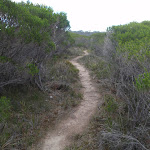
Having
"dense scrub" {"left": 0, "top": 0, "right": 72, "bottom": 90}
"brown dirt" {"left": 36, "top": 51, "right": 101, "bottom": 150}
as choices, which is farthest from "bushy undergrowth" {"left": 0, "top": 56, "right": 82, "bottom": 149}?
"dense scrub" {"left": 0, "top": 0, "right": 72, "bottom": 90}

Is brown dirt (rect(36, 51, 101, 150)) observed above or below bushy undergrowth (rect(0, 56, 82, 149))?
below

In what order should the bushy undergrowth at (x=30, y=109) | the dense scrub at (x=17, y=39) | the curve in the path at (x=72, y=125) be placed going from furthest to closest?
the dense scrub at (x=17, y=39) < the curve in the path at (x=72, y=125) < the bushy undergrowth at (x=30, y=109)

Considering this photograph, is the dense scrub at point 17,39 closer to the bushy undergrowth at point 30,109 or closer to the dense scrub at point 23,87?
the dense scrub at point 23,87

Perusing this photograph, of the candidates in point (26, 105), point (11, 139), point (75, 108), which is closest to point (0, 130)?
point (11, 139)

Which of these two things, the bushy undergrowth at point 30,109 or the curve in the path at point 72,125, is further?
the curve in the path at point 72,125

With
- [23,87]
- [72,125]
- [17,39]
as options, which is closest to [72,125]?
[72,125]

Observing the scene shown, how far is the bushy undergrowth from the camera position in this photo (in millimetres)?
3371

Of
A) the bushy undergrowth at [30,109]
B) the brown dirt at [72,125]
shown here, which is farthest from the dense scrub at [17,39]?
the brown dirt at [72,125]

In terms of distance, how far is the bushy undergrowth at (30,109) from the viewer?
3.37 meters

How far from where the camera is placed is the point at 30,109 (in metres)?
4.62

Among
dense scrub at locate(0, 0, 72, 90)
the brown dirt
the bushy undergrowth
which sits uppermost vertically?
dense scrub at locate(0, 0, 72, 90)

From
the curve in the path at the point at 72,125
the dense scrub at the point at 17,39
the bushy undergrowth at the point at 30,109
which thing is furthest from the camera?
the dense scrub at the point at 17,39

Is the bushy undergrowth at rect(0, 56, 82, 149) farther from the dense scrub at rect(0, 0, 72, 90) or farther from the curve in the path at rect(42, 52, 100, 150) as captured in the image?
the dense scrub at rect(0, 0, 72, 90)

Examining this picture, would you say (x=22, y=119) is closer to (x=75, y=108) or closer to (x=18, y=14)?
(x=75, y=108)
